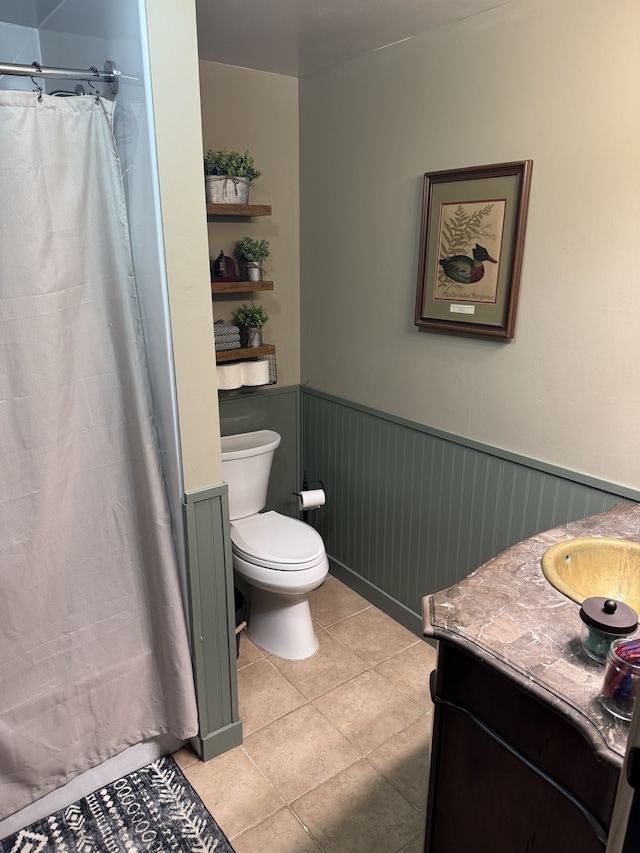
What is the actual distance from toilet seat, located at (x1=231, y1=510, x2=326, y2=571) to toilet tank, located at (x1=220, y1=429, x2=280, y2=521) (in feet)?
0.20

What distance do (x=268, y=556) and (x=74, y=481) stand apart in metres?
0.90

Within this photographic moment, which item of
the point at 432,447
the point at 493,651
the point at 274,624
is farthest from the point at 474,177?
the point at 274,624

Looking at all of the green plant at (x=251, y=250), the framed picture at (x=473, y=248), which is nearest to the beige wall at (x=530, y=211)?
the framed picture at (x=473, y=248)

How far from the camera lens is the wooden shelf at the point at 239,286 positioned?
2.44 metres

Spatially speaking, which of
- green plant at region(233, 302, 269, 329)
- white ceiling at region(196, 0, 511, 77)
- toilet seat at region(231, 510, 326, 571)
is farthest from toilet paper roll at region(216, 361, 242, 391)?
white ceiling at region(196, 0, 511, 77)

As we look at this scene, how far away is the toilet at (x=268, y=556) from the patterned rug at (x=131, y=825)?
71cm

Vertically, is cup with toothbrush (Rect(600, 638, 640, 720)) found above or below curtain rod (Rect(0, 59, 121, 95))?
below

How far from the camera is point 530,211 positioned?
6.18ft

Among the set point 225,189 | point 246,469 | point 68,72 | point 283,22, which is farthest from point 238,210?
point 246,469

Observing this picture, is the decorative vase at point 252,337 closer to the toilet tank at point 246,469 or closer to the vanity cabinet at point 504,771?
the toilet tank at point 246,469

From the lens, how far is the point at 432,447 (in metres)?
2.38

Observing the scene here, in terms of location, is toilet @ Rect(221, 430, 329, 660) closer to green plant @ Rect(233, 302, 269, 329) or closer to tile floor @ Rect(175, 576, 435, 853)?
tile floor @ Rect(175, 576, 435, 853)

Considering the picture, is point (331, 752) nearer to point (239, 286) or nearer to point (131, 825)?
point (131, 825)

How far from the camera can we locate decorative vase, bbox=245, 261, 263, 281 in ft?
8.40
